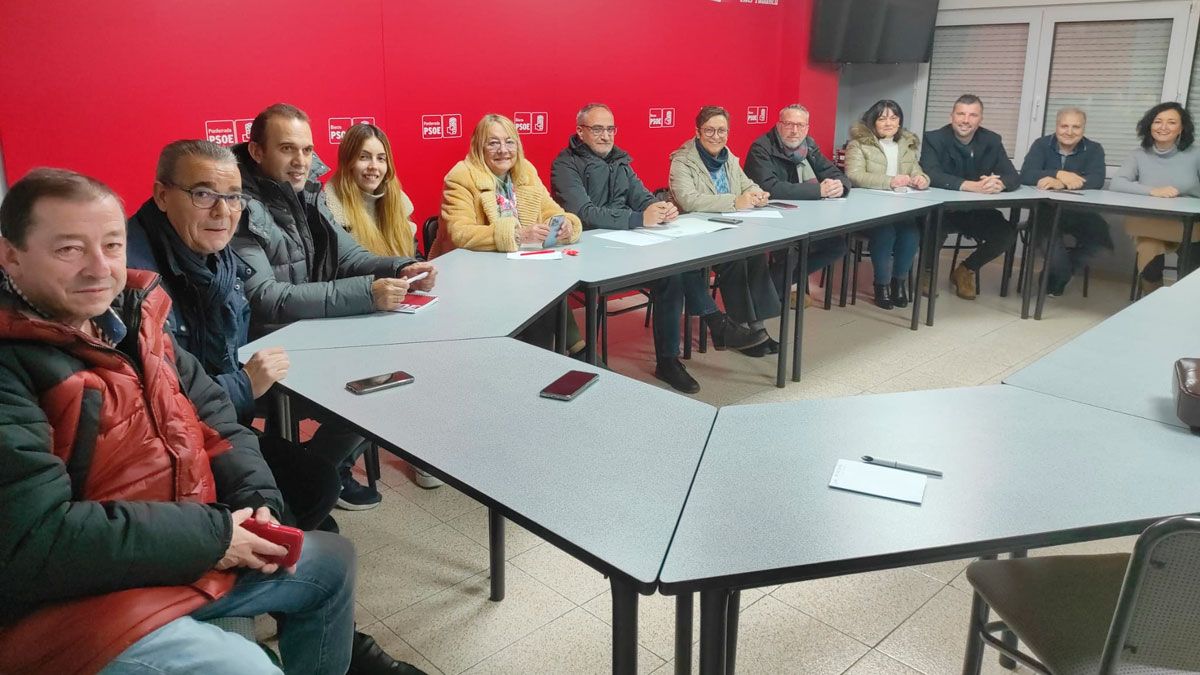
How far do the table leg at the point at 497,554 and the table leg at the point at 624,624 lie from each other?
3.07 ft

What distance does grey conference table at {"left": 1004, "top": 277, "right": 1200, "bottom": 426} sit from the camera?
1812 mm

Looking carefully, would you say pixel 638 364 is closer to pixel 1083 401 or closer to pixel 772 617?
pixel 772 617

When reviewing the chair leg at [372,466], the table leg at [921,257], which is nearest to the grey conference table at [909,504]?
the chair leg at [372,466]

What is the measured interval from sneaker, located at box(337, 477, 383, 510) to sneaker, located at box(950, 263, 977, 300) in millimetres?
4139

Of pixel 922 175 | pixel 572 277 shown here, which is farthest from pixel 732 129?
pixel 572 277

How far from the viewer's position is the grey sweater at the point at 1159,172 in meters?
4.89

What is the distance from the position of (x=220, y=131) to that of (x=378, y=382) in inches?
86.1

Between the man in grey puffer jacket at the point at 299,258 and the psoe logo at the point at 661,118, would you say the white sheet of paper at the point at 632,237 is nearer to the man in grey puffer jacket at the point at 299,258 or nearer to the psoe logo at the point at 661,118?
the man in grey puffer jacket at the point at 299,258

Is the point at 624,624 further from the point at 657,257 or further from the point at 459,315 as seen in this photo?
the point at 657,257

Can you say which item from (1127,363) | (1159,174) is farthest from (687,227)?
(1159,174)

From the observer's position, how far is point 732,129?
19.5 ft

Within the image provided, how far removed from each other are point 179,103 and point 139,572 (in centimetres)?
270

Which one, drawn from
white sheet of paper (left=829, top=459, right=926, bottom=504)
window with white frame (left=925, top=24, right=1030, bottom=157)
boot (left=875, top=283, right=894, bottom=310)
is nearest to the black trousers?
boot (left=875, top=283, right=894, bottom=310)

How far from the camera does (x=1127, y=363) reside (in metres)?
2.05
